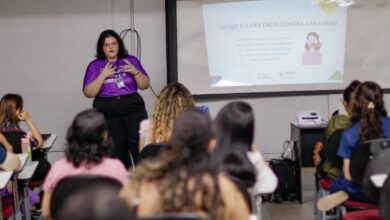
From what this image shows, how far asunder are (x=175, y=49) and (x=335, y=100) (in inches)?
65.4

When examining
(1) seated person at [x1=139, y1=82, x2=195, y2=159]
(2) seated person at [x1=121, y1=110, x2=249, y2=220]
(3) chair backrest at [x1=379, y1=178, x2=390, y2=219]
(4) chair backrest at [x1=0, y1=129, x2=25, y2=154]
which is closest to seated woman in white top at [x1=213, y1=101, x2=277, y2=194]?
(2) seated person at [x1=121, y1=110, x2=249, y2=220]

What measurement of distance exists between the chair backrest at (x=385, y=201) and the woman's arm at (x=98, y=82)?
247cm

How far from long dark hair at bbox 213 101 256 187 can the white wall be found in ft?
9.78

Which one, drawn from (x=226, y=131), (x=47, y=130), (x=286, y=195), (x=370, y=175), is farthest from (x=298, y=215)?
(x=47, y=130)

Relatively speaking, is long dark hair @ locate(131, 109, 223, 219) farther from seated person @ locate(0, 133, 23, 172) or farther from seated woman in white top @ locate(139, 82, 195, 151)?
seated person @ locate(0, 133, 23, 172)

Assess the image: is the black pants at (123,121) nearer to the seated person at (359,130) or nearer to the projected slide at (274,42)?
the projected slide at (274,42)

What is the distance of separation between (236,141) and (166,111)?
0.84 meters

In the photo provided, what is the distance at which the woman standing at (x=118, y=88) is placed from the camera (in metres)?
4.29

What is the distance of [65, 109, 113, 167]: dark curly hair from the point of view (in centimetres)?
240

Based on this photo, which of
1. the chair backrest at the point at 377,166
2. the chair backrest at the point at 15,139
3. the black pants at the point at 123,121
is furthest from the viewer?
the black pants at the point at 123,121

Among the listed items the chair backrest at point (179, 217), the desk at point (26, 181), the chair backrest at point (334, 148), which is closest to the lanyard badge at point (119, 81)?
the desk at point (26, 181)

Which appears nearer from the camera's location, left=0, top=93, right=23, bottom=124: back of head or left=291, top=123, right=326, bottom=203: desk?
left=0, top=93, right=23, bottom=124: back of head

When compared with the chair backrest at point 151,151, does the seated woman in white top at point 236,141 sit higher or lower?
higher

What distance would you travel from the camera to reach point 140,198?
1806 millimetres
